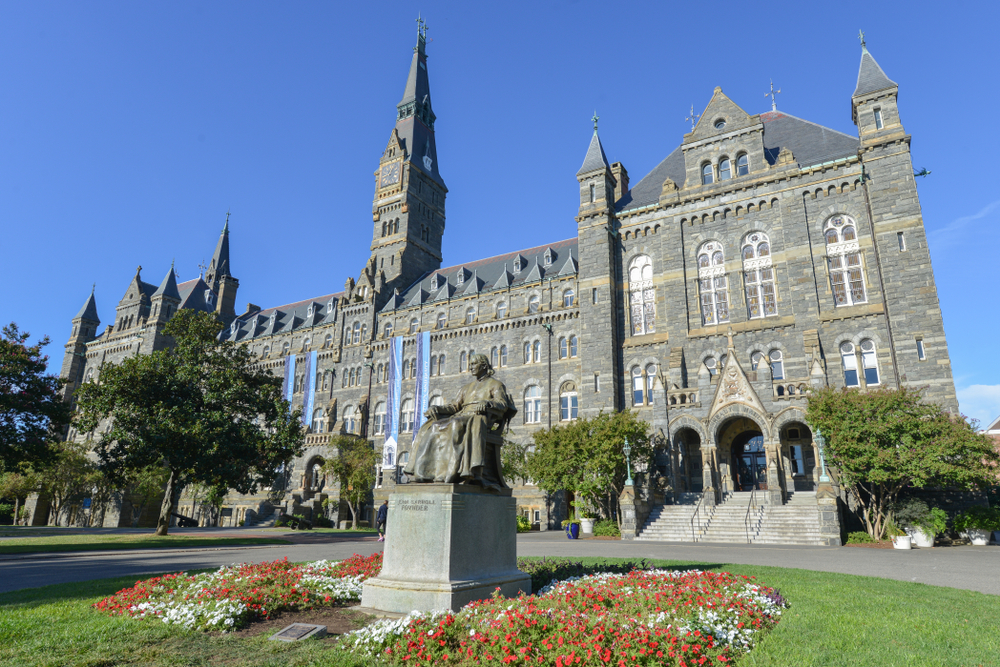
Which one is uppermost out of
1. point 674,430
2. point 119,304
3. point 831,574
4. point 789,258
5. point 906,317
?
point 119,304

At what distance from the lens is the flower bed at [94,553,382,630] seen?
26.2 ft

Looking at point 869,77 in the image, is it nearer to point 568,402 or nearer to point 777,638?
point 568,402

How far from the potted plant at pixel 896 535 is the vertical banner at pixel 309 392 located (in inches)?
1776

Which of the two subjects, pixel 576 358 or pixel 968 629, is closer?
pixel 968 629

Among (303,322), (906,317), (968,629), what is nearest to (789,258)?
(906,317)

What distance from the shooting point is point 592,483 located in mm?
29516

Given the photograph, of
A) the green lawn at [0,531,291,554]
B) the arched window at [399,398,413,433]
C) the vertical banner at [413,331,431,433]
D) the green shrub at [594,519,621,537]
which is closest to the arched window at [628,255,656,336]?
the green shrub at [594,519,621,537]

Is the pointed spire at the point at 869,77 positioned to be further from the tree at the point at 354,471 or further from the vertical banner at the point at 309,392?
the vertical banner at the point at 309,392

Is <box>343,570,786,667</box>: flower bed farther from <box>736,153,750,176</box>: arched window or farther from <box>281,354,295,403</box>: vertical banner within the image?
<box>281,354,295,403</box>: vertical banner

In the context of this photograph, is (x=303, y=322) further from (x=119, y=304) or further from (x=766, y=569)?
(x=766, y=569)

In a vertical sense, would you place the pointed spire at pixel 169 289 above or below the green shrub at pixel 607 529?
above

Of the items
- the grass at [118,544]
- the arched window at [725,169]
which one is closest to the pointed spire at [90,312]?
the grass at [118,544]

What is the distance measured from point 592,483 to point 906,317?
18.0 m

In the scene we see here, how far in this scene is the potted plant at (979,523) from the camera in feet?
76.3
